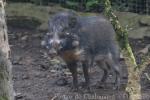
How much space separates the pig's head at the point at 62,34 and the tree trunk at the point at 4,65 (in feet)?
6.07

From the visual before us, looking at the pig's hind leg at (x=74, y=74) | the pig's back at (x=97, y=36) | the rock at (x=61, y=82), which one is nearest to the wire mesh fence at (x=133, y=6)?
the pig's back at (x=97, y=36)

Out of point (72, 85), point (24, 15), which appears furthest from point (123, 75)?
point (24, 15)

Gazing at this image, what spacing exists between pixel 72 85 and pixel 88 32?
0.67 meters

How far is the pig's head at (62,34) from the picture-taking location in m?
5.59

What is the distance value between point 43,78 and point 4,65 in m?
3.32

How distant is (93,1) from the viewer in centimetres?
933

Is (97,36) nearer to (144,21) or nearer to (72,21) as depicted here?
(72,21)

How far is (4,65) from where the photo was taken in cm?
361

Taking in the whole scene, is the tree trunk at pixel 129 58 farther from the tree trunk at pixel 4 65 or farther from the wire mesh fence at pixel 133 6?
the wire mesh fence at pixel 133 6

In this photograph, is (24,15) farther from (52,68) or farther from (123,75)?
(123,75)

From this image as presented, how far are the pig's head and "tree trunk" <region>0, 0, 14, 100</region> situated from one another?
1.85 m

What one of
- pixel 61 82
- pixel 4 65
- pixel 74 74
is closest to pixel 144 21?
pixel 61 82

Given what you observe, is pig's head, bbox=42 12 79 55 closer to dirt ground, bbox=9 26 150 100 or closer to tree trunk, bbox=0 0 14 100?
dirt ground, bbox=9 26 150 100

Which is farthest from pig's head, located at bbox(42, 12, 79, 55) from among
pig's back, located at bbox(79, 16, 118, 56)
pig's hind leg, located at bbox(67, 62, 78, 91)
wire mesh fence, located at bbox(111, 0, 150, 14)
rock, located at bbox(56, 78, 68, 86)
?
wire mesh fence, located at bbox(111, 0, 150, 14)
